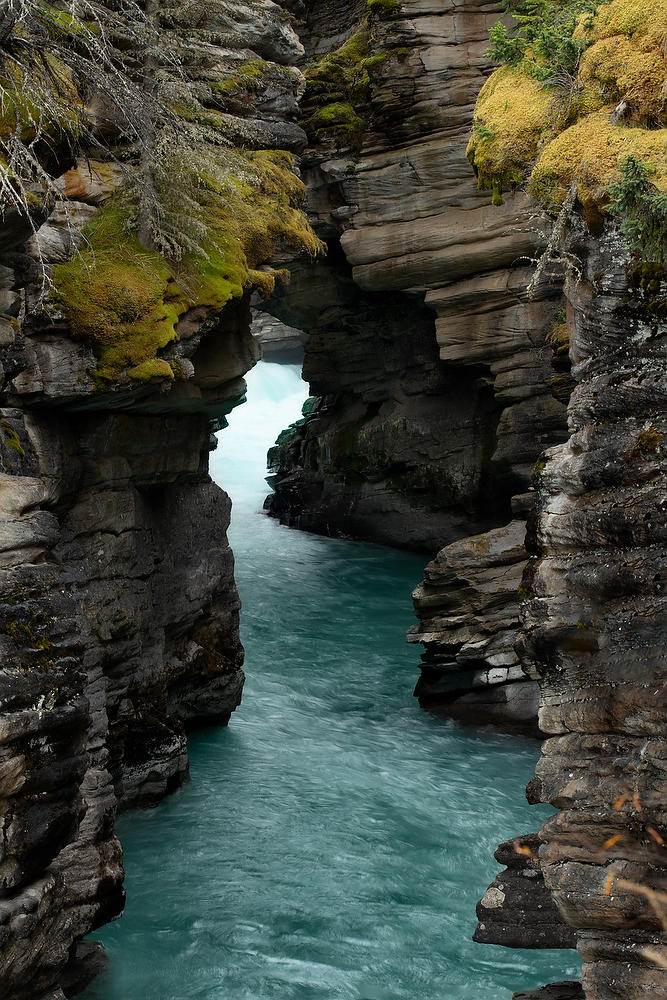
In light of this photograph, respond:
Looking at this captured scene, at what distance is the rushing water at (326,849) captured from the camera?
30.3 ft

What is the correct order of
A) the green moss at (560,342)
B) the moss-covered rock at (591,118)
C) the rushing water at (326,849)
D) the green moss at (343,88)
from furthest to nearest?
the green moss at (343,88) → the green moss at (560,342) → the rushing water at (326,849) → the moss-covered rock at (591,118)

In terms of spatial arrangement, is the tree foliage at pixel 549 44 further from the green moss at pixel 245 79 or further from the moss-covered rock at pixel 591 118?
the green moss at pixel 245 79

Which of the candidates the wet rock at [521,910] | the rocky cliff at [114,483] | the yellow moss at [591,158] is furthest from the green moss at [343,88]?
the wet rock at [521,910]

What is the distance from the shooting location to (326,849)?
1159cm

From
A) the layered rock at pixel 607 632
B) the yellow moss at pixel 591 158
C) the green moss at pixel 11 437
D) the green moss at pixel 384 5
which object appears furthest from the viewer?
the green moss at pixel 384 5

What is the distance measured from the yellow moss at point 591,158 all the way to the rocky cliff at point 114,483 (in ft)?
13.1

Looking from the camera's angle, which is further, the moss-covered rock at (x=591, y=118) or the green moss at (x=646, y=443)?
the moss-covered rock at (x=591, y=118)

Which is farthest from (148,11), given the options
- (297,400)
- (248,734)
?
(297,400)

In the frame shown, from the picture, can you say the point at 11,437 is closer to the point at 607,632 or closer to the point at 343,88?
the point at 607,632

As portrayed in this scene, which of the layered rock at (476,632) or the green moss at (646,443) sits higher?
the green moss at (646,443)

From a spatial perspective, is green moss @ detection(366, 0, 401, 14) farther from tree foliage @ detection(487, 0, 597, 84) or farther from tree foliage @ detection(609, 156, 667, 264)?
tree foliage @ detection(609, 156, 667, 264)

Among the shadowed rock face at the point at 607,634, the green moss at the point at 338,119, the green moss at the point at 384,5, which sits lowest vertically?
the shadowed rock face at the point at 607,634

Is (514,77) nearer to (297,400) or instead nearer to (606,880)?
(606,880)

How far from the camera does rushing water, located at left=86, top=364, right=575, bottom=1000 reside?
923 centimetres
